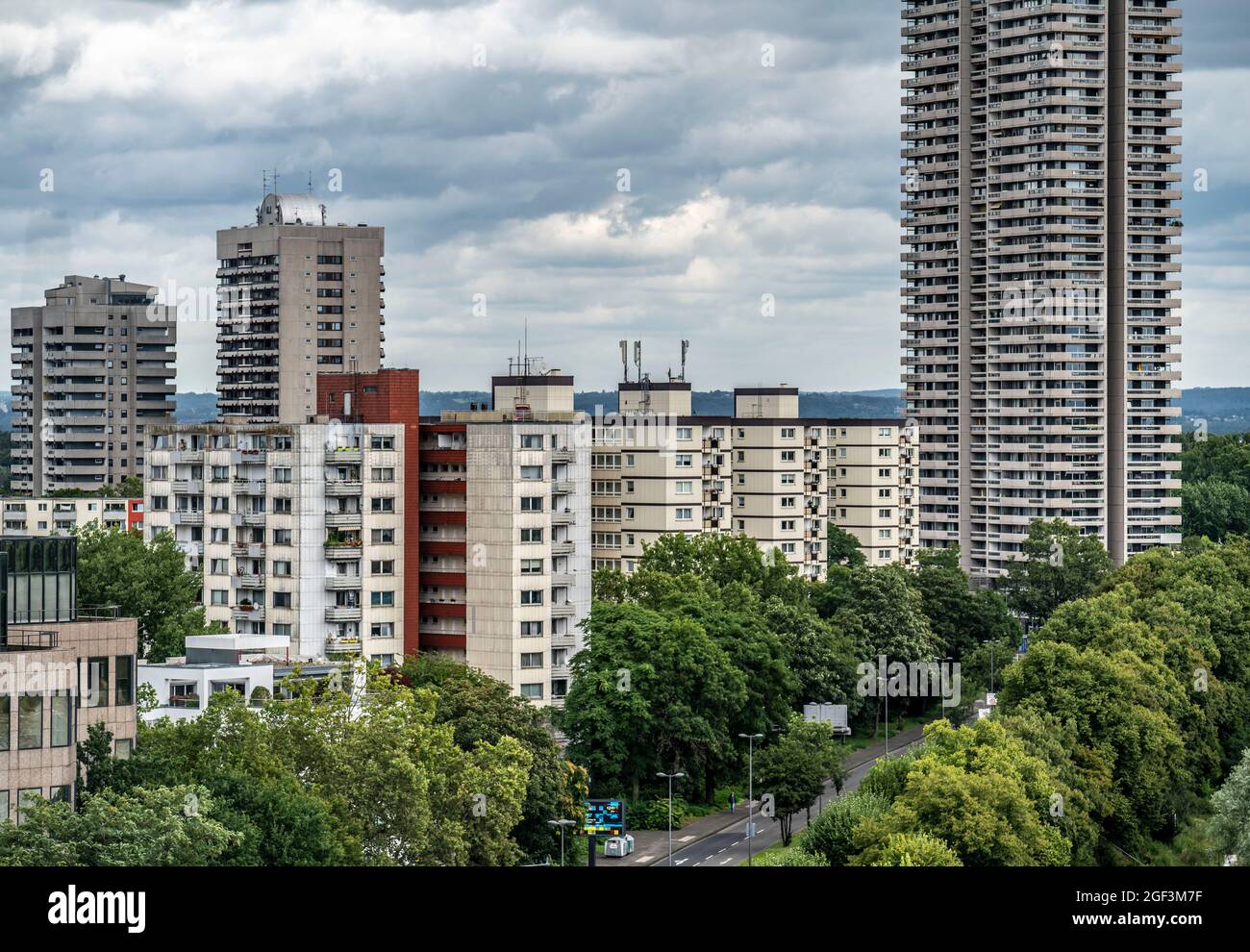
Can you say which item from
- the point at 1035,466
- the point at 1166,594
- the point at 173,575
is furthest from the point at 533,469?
the point at 1035,466

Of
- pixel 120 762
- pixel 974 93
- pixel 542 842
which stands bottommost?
pixel 542 842

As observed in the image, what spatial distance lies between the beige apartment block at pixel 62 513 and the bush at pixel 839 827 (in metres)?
100

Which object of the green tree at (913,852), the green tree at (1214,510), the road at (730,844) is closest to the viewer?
the green tree at (913,852)

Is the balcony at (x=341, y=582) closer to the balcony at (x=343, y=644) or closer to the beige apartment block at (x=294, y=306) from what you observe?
the balcony at (x=343, y=644)

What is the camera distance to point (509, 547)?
74312 millimetres

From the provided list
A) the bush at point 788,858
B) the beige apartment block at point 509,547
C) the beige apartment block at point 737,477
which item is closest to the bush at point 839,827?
the bush at point 788,858

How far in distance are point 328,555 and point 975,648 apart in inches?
1657

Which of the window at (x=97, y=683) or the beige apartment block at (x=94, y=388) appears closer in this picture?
the window at (x=97, y=683)

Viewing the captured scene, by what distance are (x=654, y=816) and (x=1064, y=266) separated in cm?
8025

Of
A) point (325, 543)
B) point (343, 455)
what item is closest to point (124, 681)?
point (325, 543)

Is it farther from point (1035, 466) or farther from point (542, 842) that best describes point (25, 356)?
point (542, 842)

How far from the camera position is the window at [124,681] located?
42.5 meters

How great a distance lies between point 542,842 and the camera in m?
53.7

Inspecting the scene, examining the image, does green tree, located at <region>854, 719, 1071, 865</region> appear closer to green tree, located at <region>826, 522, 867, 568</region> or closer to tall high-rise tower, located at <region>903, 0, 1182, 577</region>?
green tree, located at <region>826, 522, 867, 568</region>
